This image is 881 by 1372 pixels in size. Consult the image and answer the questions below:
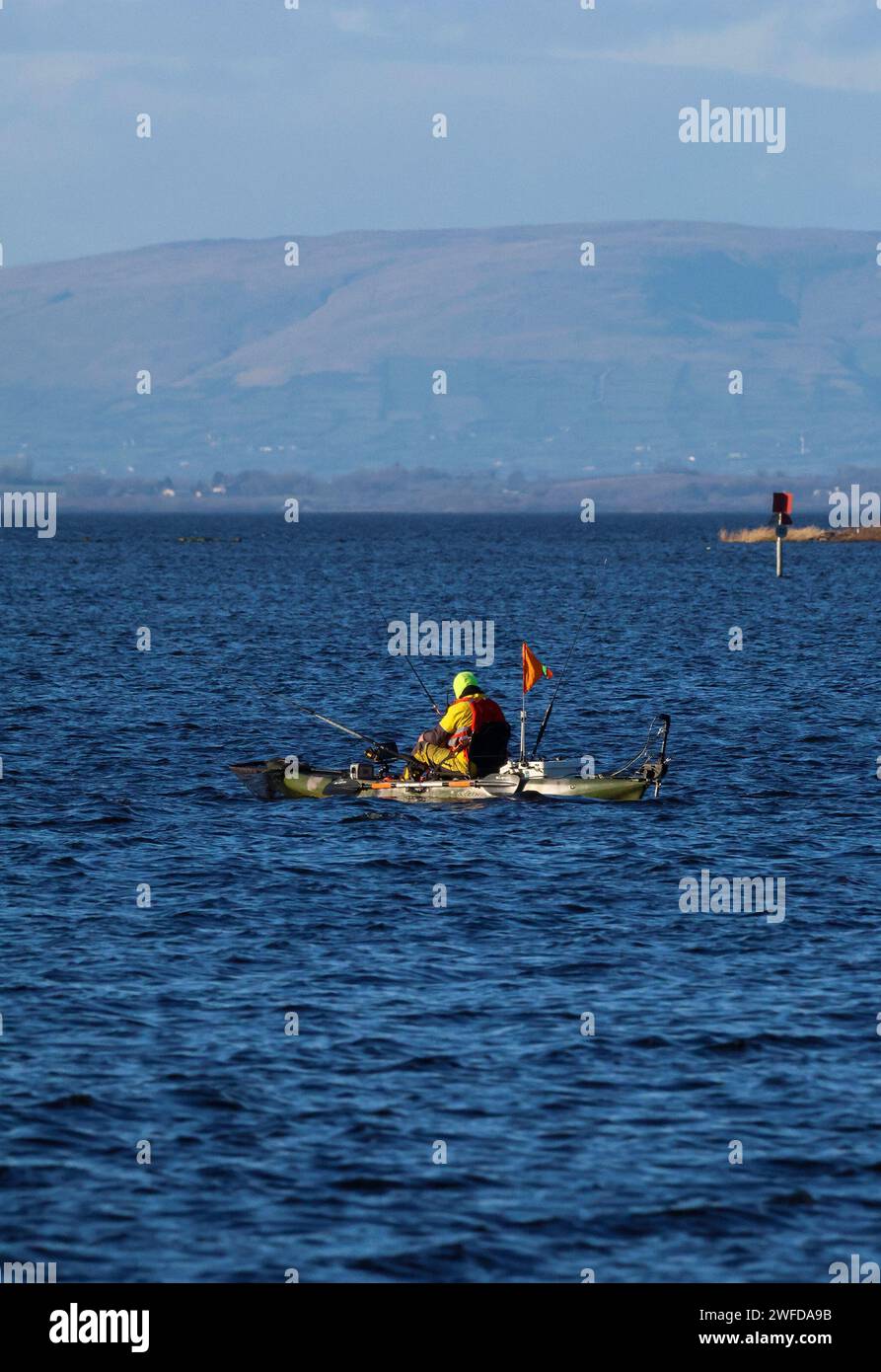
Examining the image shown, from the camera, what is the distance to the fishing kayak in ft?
110

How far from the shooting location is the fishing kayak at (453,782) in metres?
33.7

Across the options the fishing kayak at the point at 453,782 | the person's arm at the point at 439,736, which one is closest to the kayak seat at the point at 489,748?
the fishing kayak at the point at 453,782

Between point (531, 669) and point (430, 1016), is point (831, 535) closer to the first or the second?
point (531, 669)

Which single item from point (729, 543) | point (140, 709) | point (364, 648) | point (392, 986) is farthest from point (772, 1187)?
point (729, 543)

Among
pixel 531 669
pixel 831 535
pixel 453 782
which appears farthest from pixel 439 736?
pixel 831 535

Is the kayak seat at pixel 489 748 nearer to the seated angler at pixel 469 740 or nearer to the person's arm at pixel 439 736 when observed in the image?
the seated angler at pixel 469 740

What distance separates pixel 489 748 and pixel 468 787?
0.74 m

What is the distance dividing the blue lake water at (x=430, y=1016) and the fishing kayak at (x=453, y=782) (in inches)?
14.8

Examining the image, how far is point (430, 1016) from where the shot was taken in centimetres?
2116

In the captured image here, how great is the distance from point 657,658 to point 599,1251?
49.1 m

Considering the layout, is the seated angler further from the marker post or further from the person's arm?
the marker post

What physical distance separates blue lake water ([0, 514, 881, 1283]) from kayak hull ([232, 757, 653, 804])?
33 centimetres

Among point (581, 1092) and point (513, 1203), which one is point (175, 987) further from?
point (513, 1203)
